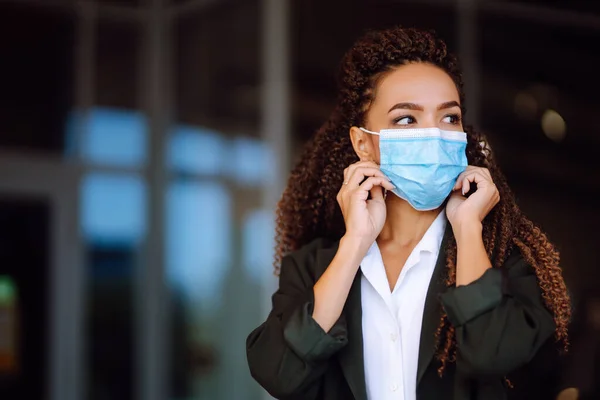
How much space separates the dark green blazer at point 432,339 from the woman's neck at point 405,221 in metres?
0.07

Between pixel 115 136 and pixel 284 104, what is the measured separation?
6.00 feet

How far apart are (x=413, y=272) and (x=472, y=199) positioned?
221 millimetres

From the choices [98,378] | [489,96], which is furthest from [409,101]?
[98,378]

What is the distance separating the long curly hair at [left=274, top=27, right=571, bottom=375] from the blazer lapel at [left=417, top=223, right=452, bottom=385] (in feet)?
0.05

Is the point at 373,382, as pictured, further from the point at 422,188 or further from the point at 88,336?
the point at 88,336

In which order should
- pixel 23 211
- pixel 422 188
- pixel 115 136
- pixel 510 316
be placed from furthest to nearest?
1. pixel 115 136
2. pixel 23 211
3. pixel 422 188
4. pixel 510 316

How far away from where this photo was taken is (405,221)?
2084 mm

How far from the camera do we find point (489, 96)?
4.54m

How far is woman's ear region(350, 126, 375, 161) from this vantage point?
2104mm

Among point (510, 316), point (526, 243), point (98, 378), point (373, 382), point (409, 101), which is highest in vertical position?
point (409, 101)

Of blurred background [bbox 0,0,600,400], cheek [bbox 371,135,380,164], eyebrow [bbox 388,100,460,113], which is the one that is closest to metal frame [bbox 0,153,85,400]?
blurred background [bbox 0,0,600,400]

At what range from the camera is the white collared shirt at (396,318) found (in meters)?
1.96

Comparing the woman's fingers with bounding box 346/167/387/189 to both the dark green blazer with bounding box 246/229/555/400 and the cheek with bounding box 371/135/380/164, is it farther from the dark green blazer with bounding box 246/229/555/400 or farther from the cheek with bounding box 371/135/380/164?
the dark green blazer with bounding box 246/229/555/400

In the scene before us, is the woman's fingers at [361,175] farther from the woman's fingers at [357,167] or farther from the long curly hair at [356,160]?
the long curly hair at [356,160]
